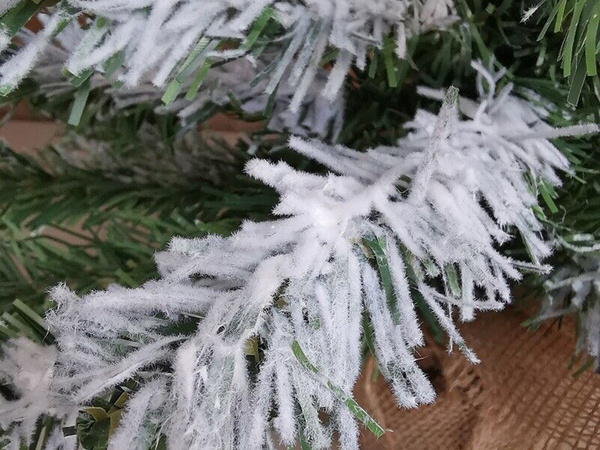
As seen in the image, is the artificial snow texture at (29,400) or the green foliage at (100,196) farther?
the green foliage at (100,196)

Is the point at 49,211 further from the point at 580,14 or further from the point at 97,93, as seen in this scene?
the point at 580,14

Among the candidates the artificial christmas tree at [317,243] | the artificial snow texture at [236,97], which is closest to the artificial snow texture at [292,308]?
the artificial christmas tree at [317,243]

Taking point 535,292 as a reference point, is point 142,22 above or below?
above

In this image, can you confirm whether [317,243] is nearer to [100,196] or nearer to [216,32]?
[216,32]

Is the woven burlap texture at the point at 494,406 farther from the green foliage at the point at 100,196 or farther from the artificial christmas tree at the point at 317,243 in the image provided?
the green foliage at the point at 100,196

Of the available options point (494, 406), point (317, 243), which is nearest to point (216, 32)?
point (317, 243)

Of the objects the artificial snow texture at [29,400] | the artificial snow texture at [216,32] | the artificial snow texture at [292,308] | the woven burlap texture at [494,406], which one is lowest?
the woven burlap texture at [494,406]

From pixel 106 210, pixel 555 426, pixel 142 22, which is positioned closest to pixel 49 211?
pixel 106 210
